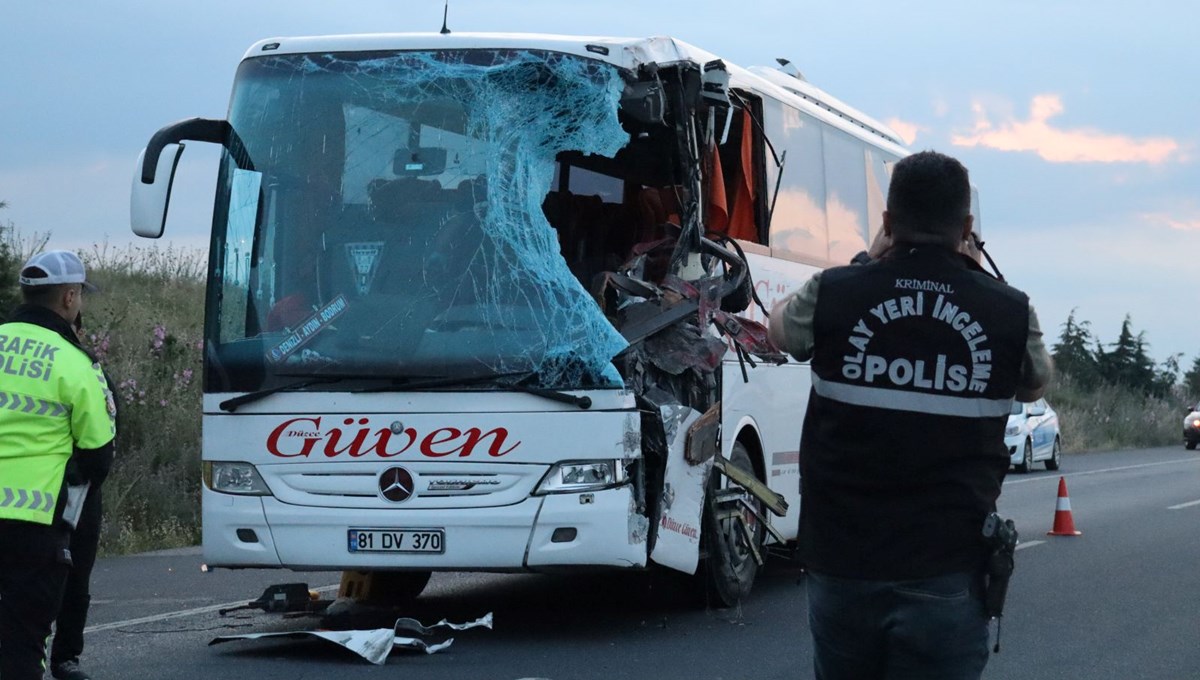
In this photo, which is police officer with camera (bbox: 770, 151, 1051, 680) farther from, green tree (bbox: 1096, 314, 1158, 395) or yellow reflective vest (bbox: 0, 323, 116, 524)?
green tree (bbox: 1096, 314, 1158, 395)

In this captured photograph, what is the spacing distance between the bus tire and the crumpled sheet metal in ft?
4.88

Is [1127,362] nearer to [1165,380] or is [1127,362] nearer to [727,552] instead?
[1165,380]

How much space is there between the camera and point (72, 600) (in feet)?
24.1

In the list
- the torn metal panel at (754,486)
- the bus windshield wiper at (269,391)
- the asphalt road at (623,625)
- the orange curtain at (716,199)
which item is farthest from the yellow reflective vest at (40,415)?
the torn metal panel at (754,486)

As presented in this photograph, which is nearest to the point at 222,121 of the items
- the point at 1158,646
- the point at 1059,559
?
the point at 1158,646

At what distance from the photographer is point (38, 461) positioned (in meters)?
6.28

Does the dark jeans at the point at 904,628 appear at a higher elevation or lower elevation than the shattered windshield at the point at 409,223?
lower

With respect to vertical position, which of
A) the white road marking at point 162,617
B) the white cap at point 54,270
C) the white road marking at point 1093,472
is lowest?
the white road marking at point 162,617

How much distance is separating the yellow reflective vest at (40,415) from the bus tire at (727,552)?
4310mm

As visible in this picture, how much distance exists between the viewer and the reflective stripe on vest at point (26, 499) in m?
6.18

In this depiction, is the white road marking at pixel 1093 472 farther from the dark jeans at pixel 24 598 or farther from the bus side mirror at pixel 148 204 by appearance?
the dark jeans at pixel 24 598

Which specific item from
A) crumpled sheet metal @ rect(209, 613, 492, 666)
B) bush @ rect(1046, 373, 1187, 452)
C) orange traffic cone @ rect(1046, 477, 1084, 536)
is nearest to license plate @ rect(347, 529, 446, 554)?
crumpled sheet metal @ rect(209, 613, 492, 666)

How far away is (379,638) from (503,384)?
1.46 meters

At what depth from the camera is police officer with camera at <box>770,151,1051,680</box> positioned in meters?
3.76
